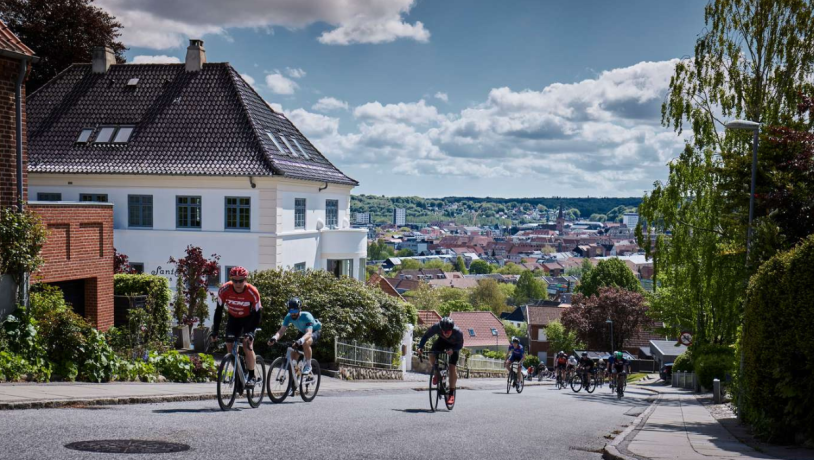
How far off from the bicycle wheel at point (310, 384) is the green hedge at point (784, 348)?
697cm

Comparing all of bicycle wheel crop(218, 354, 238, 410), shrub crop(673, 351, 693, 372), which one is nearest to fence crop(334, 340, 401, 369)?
bicycle wheel crop(218, 354, 238, 410)

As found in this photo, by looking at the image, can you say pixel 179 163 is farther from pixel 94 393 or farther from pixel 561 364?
pixel 94 393

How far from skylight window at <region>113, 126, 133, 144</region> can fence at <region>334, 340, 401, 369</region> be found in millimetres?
14532

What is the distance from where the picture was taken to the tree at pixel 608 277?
91.6m

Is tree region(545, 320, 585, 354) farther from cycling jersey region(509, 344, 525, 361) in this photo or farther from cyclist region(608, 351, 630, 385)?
cycling jersey region(509, 344, 525, 361)

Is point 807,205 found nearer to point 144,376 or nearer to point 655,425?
point 655,425

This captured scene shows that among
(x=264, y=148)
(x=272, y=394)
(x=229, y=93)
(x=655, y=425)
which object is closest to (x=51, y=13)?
(x=229, y=93)

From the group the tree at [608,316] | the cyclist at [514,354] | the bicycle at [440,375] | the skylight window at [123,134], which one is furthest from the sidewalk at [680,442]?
the tree at [608,316]

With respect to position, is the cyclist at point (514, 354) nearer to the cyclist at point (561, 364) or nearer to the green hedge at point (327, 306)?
the green hedge at point (327, 306)

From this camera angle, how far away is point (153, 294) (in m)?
22.5

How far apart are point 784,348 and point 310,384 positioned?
7.38 meters

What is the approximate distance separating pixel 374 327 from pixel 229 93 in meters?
13.8

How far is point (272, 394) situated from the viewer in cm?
1298

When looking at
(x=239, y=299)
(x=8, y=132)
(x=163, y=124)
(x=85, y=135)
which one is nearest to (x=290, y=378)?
(x=239, y=299)
